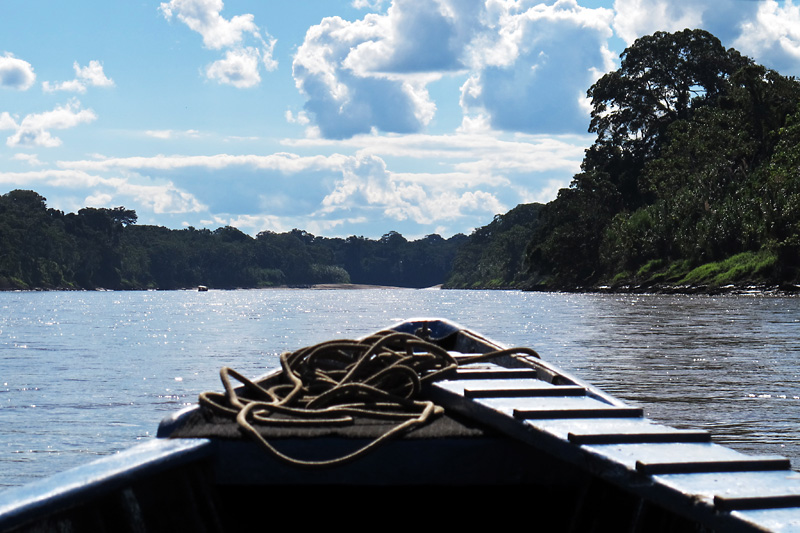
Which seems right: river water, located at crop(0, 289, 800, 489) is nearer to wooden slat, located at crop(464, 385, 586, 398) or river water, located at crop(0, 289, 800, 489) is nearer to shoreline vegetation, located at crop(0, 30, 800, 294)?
wooden slat, located at crop(464, 385, 586, 398)

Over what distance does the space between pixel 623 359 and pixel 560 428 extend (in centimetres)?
1286

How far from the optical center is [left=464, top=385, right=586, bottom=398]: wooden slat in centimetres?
375

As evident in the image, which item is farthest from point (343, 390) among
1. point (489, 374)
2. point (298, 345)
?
point (298, 345)

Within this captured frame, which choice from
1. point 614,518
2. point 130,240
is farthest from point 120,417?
point 130,240

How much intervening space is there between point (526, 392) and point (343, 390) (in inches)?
31.1

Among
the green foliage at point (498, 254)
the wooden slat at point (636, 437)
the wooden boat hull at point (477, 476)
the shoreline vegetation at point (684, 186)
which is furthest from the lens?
the green foliage at point (498, 254)

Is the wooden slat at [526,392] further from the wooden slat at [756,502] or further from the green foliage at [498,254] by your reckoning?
the green foliage at [498,254]

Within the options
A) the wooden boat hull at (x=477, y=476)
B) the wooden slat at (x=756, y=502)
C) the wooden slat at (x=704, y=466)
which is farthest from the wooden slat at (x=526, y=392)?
the wooden slat at (x=756, y=502)

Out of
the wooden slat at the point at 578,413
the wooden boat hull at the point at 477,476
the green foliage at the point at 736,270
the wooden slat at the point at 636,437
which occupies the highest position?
the green foliage at the point at 736,270

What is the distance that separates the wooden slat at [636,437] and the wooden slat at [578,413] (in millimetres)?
339

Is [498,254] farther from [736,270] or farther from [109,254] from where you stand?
[736,270]

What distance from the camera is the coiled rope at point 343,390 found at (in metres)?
3.47

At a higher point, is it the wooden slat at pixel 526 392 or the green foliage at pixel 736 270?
the green foliage at pixel 736 270

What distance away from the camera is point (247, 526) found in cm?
361
